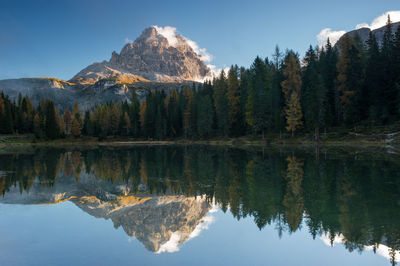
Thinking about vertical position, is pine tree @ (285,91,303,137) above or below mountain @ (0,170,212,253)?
above

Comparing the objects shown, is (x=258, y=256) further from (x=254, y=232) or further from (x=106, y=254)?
(x=106, y=254)

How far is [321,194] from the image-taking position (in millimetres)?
13547

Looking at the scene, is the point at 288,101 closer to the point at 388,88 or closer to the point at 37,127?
the point at 388,88

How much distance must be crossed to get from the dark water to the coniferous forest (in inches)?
1605

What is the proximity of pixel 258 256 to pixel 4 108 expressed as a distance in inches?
4409

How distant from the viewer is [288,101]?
58.4 meters

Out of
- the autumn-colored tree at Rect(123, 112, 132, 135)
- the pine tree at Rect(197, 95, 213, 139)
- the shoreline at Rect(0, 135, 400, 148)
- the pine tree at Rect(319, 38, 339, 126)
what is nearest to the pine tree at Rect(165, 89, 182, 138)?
the shoreline at Rect(0, 135, 400, 148)

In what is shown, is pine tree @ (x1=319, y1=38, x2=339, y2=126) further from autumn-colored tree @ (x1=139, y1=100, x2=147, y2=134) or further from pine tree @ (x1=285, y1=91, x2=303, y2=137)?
autumn-colored tree @ (x1=139, y1=100, x2=147, y2=134)

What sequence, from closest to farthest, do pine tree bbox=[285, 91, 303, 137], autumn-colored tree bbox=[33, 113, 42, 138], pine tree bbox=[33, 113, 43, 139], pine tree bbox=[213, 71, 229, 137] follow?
pine tree bbox=[285, 91, 303, 137] < pine tree bbox=[213, 71, 229, 137] < pine tree bbox=[33, 113, 43, 139] < autumn-colored tree bbox=[33, 113, 42, 138]

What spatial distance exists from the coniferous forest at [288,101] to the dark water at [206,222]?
40.8 m

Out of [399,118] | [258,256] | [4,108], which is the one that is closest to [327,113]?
[399,118]

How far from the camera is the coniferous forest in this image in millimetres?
53781

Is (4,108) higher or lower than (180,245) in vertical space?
higher

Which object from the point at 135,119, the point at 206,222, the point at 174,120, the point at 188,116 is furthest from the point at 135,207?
the point at 135,119
